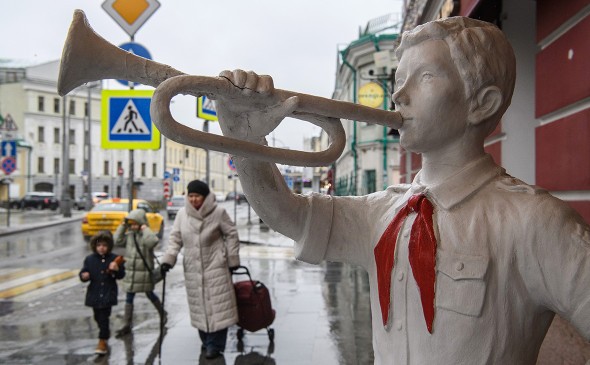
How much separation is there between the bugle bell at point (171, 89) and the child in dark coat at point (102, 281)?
441 centimetres

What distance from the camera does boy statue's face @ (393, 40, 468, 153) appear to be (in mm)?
1447

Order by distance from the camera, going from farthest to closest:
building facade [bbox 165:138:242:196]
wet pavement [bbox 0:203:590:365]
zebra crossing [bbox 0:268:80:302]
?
1. building facade [bbox 165:138:242:196]
2. zebra crossing [bbox 0:268:80:302]
3. wet pavement [bbox 0:203:590:365]

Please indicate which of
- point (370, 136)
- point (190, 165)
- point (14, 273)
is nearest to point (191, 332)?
point (14, 273)

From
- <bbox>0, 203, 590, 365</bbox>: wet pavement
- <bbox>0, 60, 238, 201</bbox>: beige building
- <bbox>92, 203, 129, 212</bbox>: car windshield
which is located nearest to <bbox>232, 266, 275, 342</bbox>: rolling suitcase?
<bbox>0, 203, 590, 365</bbox>: wet pavement

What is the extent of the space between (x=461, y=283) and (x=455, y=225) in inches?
6.0

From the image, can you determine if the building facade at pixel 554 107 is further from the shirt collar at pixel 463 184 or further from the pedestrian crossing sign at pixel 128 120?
the pedestrian crossing sign at pixel 128 120

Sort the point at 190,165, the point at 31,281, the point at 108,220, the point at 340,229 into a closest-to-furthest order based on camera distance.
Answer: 1. the point at 340,229
2. the point at 31,281
3. the point at 108,220
4. the point at 190,165

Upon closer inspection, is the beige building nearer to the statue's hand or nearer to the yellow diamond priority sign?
the yellow diamond priority sign

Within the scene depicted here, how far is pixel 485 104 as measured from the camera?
148 centimetres

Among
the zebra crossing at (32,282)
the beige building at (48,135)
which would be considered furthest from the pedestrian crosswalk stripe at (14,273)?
the beige building at (48,135)

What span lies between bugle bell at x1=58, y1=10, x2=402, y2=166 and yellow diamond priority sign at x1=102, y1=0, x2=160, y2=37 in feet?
17.4

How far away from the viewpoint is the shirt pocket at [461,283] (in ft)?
4.43

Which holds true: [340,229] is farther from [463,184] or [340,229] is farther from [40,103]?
[40,103]

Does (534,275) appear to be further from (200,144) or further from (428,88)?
(200,144)
